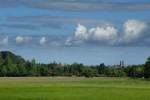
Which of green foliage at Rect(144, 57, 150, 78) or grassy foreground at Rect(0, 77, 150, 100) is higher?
green foliage at Rect(144, 57, 150, 78)

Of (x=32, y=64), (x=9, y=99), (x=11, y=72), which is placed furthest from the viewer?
(x=32, y=64)

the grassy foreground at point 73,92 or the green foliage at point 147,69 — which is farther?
the green foliage at point 147,69

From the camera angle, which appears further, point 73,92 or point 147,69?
point 147,69

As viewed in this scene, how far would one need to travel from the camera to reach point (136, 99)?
5347cm

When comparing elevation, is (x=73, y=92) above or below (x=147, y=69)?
below

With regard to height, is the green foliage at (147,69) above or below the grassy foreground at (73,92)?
above

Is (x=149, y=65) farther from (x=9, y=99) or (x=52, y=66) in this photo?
(x=9, y=99)

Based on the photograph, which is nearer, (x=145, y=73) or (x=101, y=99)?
(x=101, y=99)

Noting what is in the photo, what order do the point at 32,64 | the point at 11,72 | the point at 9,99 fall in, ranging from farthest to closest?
the point at 32,64
the point at 11,72
the point at 9,99

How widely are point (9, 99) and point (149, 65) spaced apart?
434ft

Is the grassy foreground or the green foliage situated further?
the green foliage

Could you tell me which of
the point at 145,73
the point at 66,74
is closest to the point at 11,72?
the point at 66,74

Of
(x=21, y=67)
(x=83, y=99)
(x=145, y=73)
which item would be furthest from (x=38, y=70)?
(x=83, y=99)

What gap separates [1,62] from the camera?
19125 centimetres
